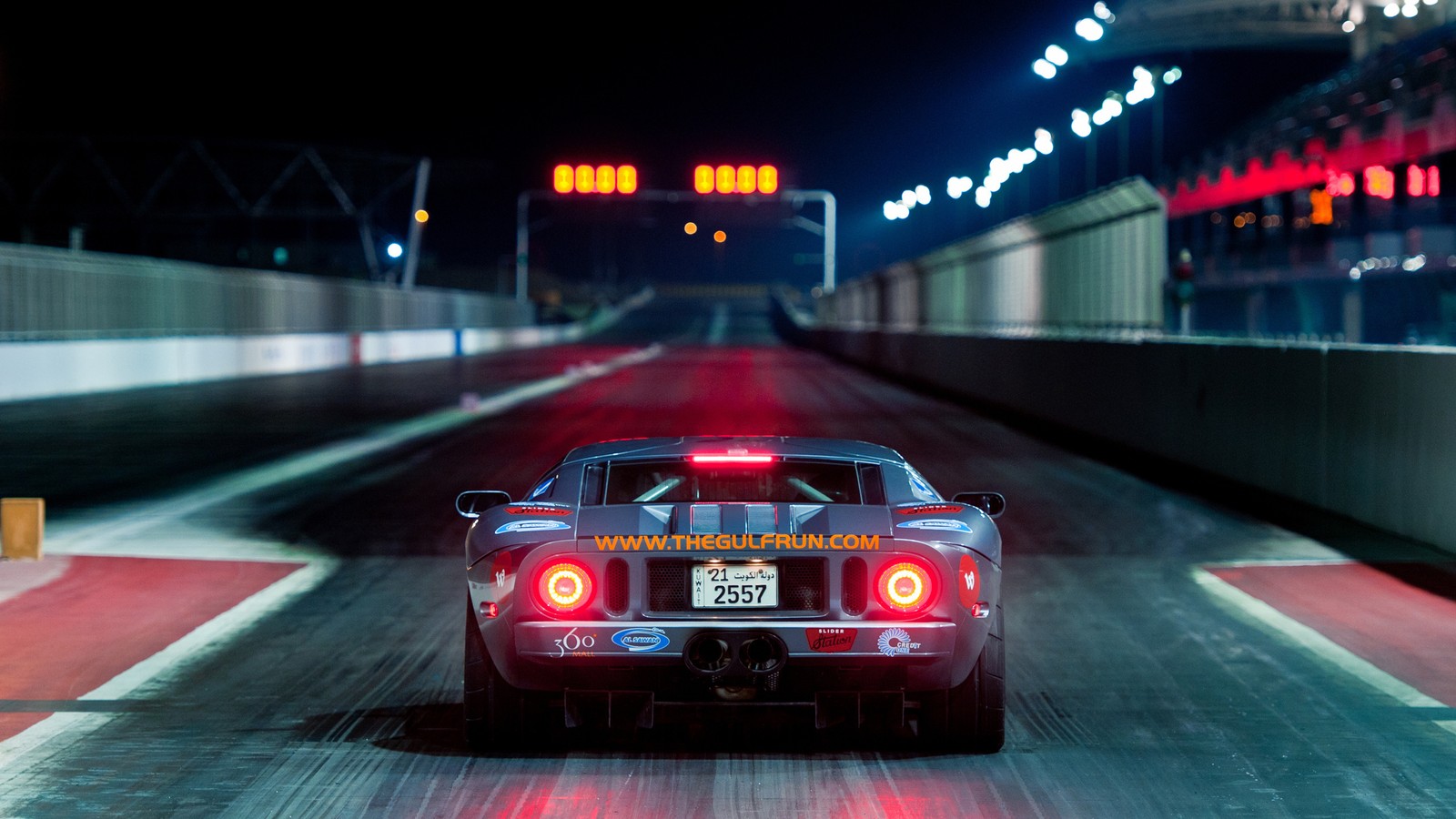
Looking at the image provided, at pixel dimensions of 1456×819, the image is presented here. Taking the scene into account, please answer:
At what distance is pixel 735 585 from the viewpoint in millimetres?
5887

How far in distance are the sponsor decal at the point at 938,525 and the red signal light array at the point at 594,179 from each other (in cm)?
7249

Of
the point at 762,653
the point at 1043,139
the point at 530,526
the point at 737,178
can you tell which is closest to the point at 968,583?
the point at 762,653

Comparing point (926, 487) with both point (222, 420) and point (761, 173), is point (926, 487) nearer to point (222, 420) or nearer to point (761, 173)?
point (222, 420)

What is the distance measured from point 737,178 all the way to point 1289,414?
211 ft

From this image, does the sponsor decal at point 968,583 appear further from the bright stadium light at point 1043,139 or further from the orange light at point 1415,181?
the orange light at point 1415,181

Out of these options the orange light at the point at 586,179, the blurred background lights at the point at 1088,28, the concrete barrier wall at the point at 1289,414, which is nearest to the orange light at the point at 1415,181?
the blurred background lights at the point at 1088,28

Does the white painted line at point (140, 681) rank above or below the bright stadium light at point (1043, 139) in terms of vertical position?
below

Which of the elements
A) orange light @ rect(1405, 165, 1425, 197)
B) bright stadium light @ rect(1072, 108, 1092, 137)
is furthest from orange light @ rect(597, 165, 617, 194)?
bright stadium light @ rect(1072, 108, 1092, 137)

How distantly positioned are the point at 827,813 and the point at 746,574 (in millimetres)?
842

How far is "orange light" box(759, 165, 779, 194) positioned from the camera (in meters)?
78.6

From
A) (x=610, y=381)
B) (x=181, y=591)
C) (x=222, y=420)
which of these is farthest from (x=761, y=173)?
(x=181, y=591)

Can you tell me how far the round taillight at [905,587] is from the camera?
5.91 metres

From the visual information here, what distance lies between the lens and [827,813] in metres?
5.48

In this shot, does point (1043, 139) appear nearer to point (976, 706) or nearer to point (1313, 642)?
point (1313, 642)
